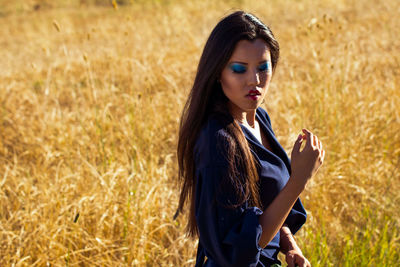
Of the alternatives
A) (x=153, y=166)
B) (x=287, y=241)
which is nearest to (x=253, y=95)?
(x=287, y=241)

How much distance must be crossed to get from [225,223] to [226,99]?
1.32 feet

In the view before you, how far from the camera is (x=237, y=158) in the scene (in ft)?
4.12

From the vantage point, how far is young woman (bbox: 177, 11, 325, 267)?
1216 mm

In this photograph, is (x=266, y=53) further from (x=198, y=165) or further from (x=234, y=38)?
A: (x=198, y=165)

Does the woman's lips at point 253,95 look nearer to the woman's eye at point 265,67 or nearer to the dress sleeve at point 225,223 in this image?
the woman's eye at point 265,67

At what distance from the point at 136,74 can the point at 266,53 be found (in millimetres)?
2944

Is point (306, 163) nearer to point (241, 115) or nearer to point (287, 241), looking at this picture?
point (241, 115)

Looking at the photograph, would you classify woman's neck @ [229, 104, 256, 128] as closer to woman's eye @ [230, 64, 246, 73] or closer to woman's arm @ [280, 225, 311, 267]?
woman's eye @ [230, 64, 246, 73]

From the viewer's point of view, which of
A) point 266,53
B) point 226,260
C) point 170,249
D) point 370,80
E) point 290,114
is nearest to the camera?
point 226,260

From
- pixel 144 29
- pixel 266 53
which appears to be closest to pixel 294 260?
pixel 266 53

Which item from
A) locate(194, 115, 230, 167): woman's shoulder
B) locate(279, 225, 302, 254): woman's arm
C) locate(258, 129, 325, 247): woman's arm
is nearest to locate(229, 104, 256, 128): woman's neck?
locate(194, 115, 230, 167): woman's shoulder

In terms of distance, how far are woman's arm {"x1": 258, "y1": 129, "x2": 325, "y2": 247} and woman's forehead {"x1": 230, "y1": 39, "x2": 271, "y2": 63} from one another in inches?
11.0

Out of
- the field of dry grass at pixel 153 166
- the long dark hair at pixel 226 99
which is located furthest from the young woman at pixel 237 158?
the field of dry grass at pixel 153 166

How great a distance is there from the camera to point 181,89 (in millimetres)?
4703
